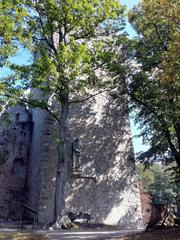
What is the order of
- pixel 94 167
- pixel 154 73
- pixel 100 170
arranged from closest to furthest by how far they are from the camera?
1. pixel 154 73
2. pixel 94 167
3. pixel 100 170

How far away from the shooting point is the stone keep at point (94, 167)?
1780 centimetres

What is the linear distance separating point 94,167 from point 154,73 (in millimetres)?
6592

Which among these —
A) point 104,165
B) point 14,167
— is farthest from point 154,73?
point 14,167

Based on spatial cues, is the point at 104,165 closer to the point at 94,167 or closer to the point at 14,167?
the point at 94,167

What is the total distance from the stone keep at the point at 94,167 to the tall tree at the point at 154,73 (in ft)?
6.91

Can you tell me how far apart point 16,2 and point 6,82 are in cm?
365

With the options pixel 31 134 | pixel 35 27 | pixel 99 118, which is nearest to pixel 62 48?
pixel 35 27

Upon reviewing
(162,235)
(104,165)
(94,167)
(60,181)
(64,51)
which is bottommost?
(162,235)

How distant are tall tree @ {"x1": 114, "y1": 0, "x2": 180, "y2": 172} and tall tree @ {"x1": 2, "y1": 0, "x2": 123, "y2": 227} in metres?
1.42

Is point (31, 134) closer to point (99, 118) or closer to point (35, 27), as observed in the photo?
point (99, 118)

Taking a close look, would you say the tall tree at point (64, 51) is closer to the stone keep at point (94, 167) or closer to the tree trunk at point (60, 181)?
the tree trunk at point (60, 181)

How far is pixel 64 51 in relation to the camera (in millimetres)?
14109

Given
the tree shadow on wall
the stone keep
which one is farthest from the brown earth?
the tree shadow on wall

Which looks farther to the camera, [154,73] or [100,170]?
[100,170]
